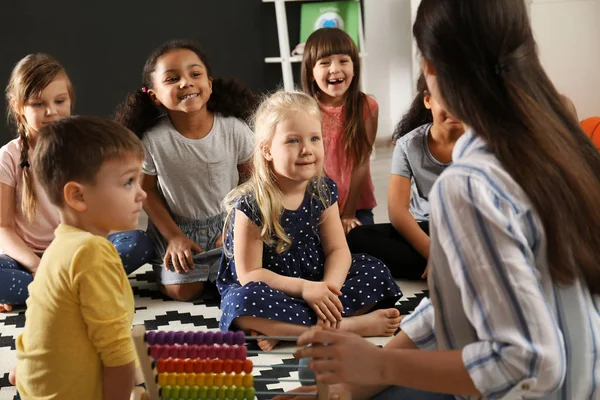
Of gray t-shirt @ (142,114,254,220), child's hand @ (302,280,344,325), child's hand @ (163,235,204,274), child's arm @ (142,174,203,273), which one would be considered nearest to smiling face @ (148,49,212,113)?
gray t-shirt @ (142,114,254,220)

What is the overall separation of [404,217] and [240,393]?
144 cm

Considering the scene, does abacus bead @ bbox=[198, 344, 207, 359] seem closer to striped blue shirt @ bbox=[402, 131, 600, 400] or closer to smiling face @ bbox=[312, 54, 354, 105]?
striped blue shirt @ bbox=[402, 131, 600, 400]

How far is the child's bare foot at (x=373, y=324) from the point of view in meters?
2.19

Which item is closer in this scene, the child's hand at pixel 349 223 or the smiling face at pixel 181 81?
the smiling face at pixel 181 81

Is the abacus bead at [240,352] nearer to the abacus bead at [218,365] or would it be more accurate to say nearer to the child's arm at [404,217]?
the abacus bead at [218,365]

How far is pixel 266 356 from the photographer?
2.10 m

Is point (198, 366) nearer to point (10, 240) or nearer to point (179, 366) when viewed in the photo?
point (179, 366)

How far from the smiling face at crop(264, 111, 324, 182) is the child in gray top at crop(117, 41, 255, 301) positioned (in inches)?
21.2

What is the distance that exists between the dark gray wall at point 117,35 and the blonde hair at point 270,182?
2.43 m

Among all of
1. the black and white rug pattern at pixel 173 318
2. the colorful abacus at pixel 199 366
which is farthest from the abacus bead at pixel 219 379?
the black and white rug pattern at pixel 173 318

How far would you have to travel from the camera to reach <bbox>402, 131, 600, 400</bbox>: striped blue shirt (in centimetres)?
98

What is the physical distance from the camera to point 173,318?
2.41 m

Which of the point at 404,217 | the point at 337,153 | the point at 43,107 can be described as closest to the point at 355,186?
the point at 337,153

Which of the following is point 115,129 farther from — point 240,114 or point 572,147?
point 240,114
